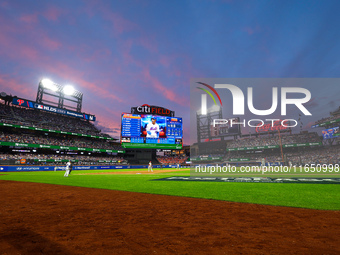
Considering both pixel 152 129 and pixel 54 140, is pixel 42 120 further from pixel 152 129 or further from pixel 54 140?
pixel 152 129

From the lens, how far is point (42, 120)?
150 ft

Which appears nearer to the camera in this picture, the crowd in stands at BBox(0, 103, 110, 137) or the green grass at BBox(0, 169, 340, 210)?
the green grass at BBox(0, 169, 340, 210)

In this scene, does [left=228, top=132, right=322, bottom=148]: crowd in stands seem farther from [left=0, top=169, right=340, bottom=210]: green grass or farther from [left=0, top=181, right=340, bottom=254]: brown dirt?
[left=0, top=181, right=340, bottom=254]: brown dirt

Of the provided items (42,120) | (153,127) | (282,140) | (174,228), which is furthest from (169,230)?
(282,140)

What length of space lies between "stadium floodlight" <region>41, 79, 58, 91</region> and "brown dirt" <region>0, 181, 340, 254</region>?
53579 mm

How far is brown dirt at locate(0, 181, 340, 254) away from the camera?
3.02 meters

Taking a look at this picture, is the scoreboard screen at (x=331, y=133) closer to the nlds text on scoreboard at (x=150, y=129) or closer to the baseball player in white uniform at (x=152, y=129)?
the nlds text on scoreboard at (x=150, y=129)

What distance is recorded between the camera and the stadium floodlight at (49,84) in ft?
161

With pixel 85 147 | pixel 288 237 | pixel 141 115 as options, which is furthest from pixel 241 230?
pixel 85 147

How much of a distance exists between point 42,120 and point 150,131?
1066 inches

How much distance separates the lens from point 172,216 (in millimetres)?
5039

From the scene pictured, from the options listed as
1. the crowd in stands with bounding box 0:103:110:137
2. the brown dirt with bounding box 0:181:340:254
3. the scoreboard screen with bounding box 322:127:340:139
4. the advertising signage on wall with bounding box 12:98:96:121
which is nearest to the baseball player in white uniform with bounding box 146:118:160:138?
the crowd in stands with bounding box 0:103:110:137

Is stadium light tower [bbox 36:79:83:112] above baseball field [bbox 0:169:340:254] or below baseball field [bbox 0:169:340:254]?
above

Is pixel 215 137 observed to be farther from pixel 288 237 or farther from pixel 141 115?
pixel 288 237
